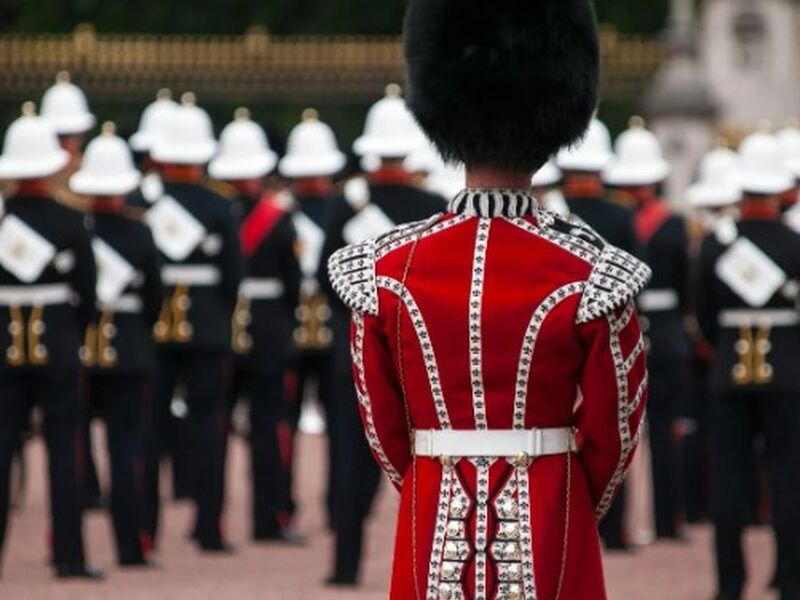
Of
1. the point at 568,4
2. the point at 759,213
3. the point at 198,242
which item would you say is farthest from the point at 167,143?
the point at 568,4

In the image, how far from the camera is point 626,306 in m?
6.84

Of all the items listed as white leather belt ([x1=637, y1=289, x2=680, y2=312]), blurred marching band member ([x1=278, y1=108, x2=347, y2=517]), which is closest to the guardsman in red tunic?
white leather belt ([x1=637, y1=289, x2=680, y2=312])

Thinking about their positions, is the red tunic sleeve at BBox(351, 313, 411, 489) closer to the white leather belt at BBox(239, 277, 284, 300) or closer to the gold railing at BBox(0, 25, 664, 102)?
the white leather belt at BBox(239, 277, 284, 300)

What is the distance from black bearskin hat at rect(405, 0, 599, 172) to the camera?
7102 mm

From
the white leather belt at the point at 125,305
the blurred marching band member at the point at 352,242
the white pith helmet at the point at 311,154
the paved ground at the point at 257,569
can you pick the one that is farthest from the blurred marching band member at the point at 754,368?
the white pith helmet at the point at 311,154

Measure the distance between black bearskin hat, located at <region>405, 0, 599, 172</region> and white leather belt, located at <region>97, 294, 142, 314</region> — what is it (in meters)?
6.76

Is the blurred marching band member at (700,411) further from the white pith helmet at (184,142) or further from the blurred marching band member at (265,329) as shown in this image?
the white pith helmet at (184,142)

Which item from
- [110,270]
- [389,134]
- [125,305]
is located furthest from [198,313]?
[389,134]

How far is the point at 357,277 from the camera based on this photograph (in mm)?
7043

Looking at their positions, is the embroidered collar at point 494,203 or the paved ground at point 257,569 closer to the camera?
the embroidered collar at point 494,203

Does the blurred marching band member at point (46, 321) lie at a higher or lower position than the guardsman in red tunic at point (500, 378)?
higher

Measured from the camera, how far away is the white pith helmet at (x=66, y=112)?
1655 centimetres

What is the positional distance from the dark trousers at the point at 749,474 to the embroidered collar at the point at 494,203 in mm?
5194

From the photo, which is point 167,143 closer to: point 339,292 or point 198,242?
point 198,242
